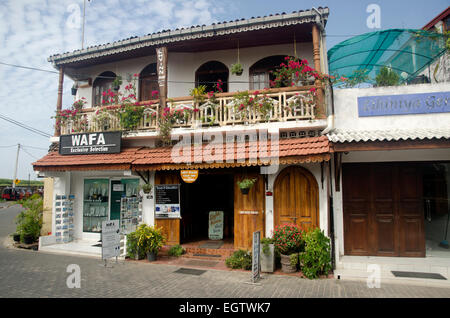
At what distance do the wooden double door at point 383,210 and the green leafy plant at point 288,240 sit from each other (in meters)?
1.79

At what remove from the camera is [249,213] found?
919cm

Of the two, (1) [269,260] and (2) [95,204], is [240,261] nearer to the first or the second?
(1) [269,260]

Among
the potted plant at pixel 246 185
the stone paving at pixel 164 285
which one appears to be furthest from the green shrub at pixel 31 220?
the potted plant at pixel 246 185

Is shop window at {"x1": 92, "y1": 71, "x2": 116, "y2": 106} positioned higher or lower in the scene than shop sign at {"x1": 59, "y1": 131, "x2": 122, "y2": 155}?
higher

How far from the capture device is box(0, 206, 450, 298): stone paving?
6.28 meters

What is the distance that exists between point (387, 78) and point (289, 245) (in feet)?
19.6

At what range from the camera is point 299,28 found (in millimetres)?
9594

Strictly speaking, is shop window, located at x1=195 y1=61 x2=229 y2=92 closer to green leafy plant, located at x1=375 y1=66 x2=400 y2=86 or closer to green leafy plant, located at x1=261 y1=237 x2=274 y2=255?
green leafy plant, located at x1=375 y1=66 x2=400 y2=86

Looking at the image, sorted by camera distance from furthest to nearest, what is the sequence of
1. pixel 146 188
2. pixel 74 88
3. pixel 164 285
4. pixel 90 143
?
pixel 74 88 → pixel 90 143 → pixel 146 188 → pixel 164 285

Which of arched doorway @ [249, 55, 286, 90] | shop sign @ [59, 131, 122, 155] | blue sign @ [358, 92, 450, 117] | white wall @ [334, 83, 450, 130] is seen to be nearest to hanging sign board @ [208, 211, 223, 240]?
shop sign @ [59, 131, 122, 155]

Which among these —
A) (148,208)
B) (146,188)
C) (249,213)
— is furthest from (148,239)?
(249,213)

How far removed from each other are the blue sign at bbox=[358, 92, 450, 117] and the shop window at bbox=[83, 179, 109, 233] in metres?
9.70

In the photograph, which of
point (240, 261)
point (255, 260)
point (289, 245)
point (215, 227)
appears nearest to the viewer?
point (255, 260)

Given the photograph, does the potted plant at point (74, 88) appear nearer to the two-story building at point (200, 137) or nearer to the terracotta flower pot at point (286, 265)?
the two-story building at point (200, 137)
